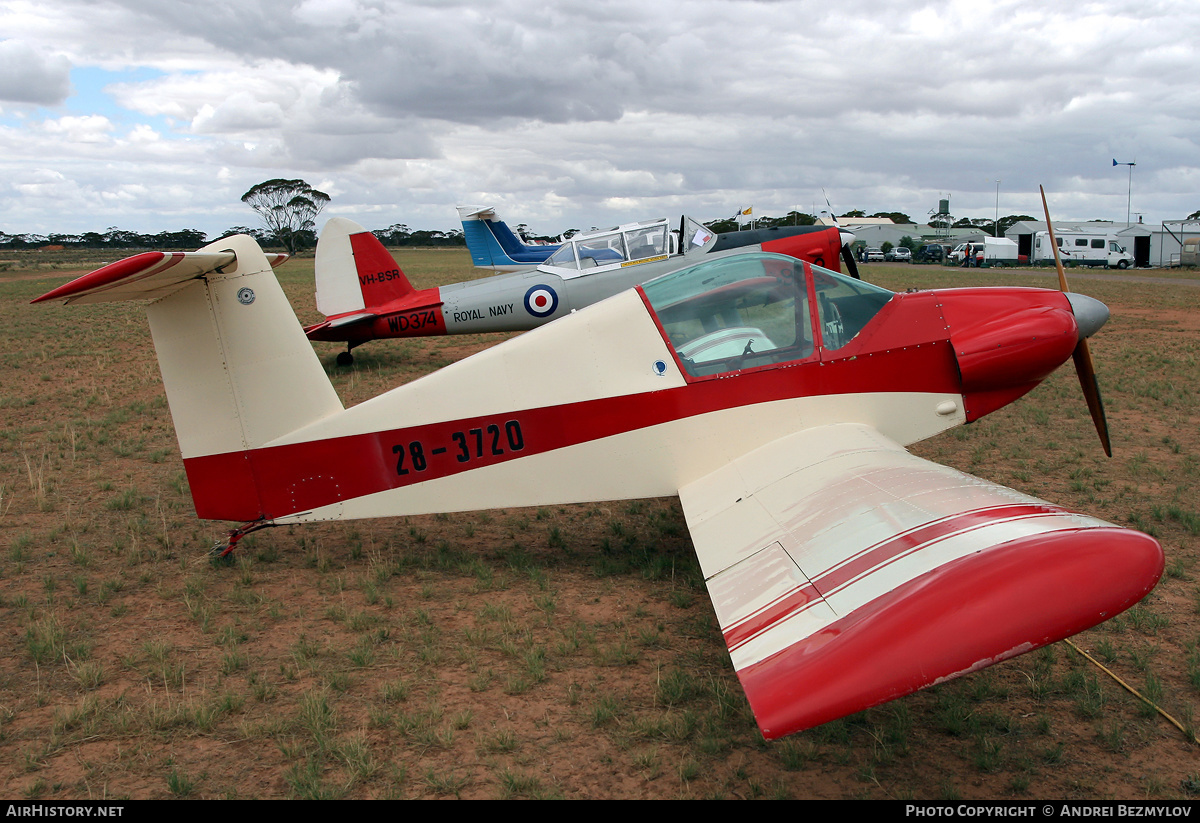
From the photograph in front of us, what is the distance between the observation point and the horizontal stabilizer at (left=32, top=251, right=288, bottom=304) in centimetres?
385

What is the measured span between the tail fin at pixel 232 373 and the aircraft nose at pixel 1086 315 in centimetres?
526

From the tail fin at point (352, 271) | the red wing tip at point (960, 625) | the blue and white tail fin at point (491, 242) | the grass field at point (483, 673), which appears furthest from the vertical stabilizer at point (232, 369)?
the blue and white tail fin at point (491, 242)

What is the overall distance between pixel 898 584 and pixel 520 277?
11.2 m

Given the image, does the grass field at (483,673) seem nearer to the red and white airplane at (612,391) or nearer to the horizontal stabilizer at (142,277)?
the red and white airplane at (612,391)

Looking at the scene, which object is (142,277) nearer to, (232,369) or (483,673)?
(232,369)

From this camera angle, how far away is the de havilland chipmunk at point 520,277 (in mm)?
12570

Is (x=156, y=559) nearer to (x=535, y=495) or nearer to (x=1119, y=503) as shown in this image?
(x=535, y=495)

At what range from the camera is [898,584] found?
2.72 metres

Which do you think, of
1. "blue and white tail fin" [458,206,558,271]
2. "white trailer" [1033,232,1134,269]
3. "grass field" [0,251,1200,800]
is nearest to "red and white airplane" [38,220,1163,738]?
"grass field" [0,251,1200,800]

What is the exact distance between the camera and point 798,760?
130 inches

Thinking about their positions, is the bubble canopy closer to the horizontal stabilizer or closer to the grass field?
the grass field

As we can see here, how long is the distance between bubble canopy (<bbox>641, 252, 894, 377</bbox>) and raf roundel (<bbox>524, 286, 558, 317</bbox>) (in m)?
7.60

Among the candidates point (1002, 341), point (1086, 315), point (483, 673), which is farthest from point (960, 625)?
point (1086, 315)
